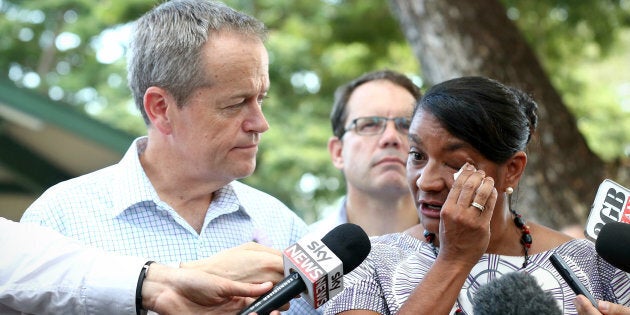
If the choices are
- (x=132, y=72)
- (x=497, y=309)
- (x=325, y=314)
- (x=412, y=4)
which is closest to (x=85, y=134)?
(x=412, y=4)

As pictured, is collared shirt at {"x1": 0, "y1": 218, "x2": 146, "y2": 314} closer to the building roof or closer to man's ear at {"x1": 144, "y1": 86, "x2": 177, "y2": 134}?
man's ear at {"x1": 144, "y1": 86, "x2": 177, "y2": 134}

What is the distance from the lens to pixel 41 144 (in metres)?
10.1

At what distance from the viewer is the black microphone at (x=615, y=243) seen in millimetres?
2631

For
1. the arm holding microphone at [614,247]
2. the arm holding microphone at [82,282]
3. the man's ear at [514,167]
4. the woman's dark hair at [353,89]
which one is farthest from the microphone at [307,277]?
the woman's dark hair at [353,89]

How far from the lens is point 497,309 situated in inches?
88.8

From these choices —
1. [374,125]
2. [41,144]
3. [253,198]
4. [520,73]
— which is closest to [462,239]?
[253,198]

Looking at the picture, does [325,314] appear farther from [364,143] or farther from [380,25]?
[380,25]

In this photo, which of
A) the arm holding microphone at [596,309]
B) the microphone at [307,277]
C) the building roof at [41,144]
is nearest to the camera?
the microphone at [307,277]

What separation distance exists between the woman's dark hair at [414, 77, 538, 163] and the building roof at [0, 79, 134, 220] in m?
6.14

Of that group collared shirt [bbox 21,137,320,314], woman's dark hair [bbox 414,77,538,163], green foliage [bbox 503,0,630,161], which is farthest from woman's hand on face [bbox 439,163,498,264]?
green foliage [bbox 503,0,630,161]

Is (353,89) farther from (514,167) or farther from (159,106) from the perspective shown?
(514,167)

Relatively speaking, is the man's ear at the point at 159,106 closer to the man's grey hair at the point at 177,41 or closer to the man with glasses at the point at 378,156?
the man's grey hair at the point at 177,41

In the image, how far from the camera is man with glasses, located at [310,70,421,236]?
15.2 feet

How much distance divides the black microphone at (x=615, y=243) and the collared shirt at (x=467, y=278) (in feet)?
1.01
